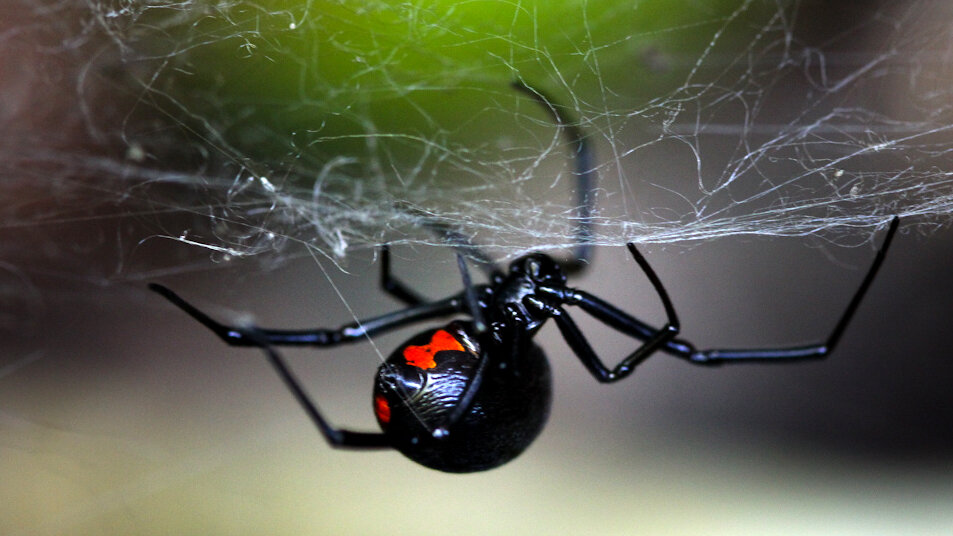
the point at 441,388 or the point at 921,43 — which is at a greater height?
the point at 921,43

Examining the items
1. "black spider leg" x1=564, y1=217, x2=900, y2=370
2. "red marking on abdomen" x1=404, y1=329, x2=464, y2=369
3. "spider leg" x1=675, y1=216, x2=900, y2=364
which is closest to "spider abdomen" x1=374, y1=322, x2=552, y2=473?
"red marking on abdomen" x1=404, y1=329, x2=464, y2=369

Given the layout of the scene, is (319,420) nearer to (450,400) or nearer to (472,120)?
(450,400)

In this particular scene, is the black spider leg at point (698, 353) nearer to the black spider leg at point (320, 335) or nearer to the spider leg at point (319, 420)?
the black spider leg at point (320, 335)

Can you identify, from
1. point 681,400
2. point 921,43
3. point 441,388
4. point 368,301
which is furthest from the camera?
point 681,400

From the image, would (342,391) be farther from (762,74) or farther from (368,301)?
(762,74)

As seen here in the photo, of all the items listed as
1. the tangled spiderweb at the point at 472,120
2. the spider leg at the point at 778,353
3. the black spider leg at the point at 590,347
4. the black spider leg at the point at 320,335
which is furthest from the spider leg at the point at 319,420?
the spider leg at the point at 778,353

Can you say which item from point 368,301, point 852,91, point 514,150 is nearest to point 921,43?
point 852,91

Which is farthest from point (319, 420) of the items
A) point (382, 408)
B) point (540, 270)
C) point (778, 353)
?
point (778, 353)
